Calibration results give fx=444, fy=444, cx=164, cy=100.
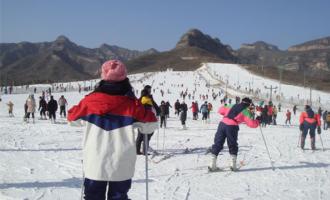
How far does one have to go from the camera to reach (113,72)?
14.6 ft

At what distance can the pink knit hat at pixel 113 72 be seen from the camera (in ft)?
14.6

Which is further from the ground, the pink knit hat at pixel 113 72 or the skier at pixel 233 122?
the pink knit hat at pixel 113 72

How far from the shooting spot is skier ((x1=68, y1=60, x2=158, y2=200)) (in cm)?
439

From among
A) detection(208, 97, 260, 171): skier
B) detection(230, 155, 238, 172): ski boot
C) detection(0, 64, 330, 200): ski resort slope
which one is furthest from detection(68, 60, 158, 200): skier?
detection(230, 155, 238, 172): ski boot

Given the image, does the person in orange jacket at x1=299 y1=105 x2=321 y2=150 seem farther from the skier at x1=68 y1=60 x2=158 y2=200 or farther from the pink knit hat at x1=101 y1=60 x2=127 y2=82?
the pink knit hat at x1=101 y1=60 x2=127 y2=82

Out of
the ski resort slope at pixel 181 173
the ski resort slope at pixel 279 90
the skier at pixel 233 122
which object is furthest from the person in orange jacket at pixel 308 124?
the ski resort slope at pixel 279 90

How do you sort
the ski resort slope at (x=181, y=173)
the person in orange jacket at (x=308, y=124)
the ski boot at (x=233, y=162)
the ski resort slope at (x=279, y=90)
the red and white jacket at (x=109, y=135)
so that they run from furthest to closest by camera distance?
the ski resort slope at (x=279, y=90) → the person in orange jacket at (x=308, y=124) → the ski boot at (x=233, y=162) → the ski resort slope at (x=181, y=173) → the red and white jacket at (x=109, y=135)

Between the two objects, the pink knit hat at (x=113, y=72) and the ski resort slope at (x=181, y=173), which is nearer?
the pink knit hat at (x=113, y=72)

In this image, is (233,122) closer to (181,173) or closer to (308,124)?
(181,173)

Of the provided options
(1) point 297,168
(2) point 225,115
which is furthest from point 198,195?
(1) point 297,168

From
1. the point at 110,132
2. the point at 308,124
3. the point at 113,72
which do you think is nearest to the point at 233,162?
the point at 308,124

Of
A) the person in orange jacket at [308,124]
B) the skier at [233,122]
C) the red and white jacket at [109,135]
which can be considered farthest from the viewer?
the person in orange jacket at [308,124]

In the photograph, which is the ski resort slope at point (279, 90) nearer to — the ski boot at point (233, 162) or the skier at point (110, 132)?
the ski boot at point (233, 162)

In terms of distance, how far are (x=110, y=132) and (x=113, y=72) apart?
60 centimetres
